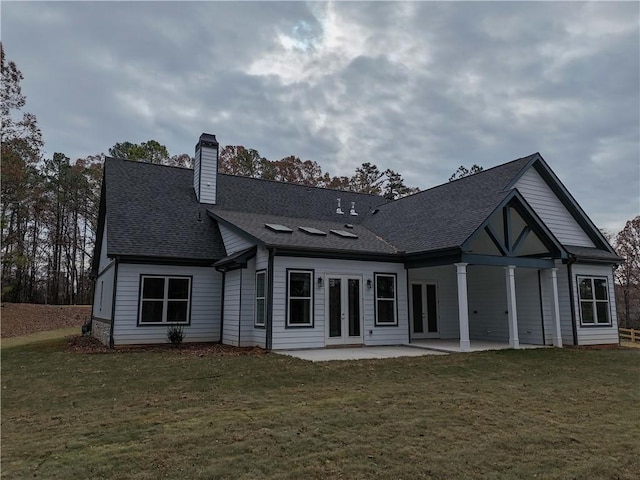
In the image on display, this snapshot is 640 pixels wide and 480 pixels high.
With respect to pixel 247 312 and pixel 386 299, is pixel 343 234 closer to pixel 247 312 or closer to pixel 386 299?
pixel 386 299

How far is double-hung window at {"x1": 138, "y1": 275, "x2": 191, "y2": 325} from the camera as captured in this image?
1280 cm

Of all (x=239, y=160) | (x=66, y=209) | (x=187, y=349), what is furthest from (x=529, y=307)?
(x=66, y=209)

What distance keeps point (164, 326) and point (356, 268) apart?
5.96 m

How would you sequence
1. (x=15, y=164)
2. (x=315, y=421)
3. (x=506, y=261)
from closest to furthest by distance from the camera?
(x=315, y=421) → (x=506, y=261) → (x=15, y=164)

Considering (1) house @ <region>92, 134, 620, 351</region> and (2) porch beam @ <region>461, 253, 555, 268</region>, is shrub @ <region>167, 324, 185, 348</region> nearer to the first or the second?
(1) house @ <region>92, 134, 620, 351</region>

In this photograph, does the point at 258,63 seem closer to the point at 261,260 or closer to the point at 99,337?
the point at 261,260

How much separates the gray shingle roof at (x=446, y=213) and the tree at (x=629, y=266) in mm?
22704

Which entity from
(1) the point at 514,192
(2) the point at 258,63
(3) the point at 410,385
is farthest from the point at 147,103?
(3) the point at 410,385

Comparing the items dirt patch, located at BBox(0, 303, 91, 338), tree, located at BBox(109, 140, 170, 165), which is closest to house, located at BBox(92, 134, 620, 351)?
dirt patch, located at BBox(0, 303, 91, 338)

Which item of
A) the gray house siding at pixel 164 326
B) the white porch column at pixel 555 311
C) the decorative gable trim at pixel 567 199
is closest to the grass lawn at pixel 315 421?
the gray house siding at pixel 164 326

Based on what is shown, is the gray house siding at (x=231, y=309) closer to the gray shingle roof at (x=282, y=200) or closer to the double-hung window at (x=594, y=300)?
the gray shingle roof at (x=282, y=200)

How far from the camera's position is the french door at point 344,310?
12.0 meters

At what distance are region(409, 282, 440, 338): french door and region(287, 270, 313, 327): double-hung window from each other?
171 inches

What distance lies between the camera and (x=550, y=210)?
14883mm
